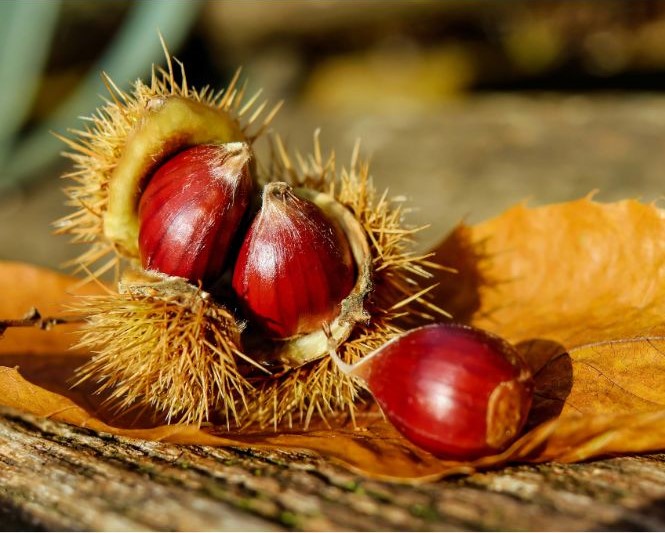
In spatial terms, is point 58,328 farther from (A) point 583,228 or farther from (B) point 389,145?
(B) point 389,145

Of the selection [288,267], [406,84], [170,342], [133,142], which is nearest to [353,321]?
[288,267]

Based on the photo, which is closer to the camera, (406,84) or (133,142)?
(133,142)

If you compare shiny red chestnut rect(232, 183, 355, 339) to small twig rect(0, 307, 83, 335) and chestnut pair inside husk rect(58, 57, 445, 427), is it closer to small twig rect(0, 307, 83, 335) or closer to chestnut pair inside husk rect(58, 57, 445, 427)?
chestnut pair inside husk rect(58, 57, 445, 427)

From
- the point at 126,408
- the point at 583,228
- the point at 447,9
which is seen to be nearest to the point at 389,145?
the point at 447,9

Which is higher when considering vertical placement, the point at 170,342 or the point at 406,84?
the point at 406,84

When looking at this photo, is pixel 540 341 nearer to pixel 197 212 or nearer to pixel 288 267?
pixel 288 267

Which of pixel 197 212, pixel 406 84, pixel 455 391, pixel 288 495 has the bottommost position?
pixel 288 495

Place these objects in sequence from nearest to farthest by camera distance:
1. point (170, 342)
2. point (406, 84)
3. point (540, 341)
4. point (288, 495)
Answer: point (288, 495), point (170, 342), point (540, 341), point (406, 84)
